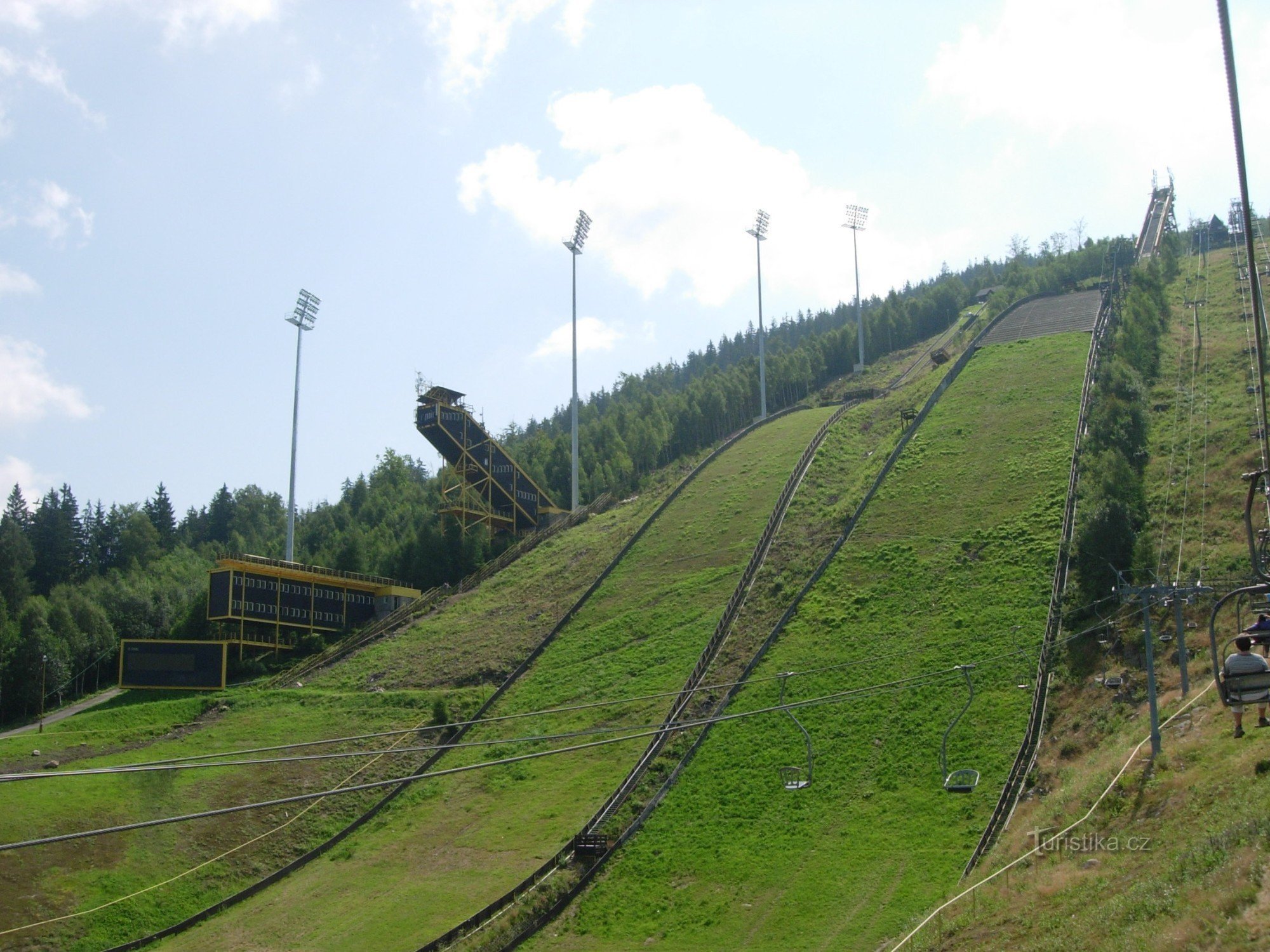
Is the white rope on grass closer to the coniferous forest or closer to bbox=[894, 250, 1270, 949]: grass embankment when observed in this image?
bbox=[894, 250, 1270, 949]: grass embankment

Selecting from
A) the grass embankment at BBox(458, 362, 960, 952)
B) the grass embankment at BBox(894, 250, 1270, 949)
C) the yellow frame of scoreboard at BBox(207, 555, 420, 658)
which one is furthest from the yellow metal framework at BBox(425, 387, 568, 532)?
the grass embankment at BBox(894, 250, 1270, 949)

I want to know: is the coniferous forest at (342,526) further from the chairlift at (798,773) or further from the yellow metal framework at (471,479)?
the chairlift at (798,773)

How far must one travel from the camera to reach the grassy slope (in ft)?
105

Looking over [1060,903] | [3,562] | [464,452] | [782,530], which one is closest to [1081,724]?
[1060,903]

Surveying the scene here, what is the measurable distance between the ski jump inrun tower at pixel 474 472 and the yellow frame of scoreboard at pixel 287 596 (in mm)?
8922

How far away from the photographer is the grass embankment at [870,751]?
96.3 feet

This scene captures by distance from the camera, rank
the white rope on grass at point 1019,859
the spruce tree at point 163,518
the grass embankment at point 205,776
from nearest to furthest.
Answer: the white rope on grass at point 1019,859
the grass embankment at point 205,776
the spruce tree at point 163,518

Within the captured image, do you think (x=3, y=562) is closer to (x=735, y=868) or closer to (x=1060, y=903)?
(x=735, y=868)

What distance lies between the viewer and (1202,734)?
1057 inches

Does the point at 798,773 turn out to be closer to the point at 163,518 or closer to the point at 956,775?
the point at 956,775

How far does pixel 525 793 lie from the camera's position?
1555 inches

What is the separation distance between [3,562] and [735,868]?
8254 cm

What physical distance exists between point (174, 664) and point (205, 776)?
13312mm

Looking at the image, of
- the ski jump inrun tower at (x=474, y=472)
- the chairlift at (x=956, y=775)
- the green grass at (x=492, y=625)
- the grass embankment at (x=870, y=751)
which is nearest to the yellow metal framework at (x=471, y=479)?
the ski jump inrun tower at (x=474, y=472)
